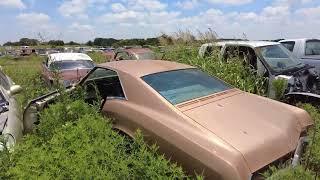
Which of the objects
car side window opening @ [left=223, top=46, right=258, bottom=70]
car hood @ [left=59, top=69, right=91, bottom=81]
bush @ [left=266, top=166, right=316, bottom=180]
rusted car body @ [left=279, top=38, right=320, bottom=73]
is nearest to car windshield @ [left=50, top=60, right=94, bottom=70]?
car hood @ [left=59, top=69, right=91, bottom=81]

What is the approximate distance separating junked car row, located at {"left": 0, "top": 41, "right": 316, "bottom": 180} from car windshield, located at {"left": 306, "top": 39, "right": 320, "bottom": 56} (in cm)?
800

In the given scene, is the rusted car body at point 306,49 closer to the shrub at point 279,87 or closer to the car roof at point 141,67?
the shrub at point 279,87

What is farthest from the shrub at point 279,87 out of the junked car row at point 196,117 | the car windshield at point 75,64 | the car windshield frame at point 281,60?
the car windshield at point 75,64

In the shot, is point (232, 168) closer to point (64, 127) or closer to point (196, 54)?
point (64, 127)

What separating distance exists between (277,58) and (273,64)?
42 centimetres

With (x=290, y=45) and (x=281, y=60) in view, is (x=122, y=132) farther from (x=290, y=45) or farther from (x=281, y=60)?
(x=290, y=45)

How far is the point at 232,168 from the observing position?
3539 mm

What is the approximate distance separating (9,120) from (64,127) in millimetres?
1025

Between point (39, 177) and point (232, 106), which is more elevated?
point (232, 106)

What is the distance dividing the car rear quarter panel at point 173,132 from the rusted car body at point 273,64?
11.4 feet

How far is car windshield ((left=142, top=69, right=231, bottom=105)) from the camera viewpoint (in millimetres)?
4820

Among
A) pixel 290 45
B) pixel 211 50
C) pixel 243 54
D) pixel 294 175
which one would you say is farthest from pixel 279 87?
pixel 290 45

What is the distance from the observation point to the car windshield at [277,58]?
8.56 metres

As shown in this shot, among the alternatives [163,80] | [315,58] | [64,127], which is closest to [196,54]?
Result: [315,58]
